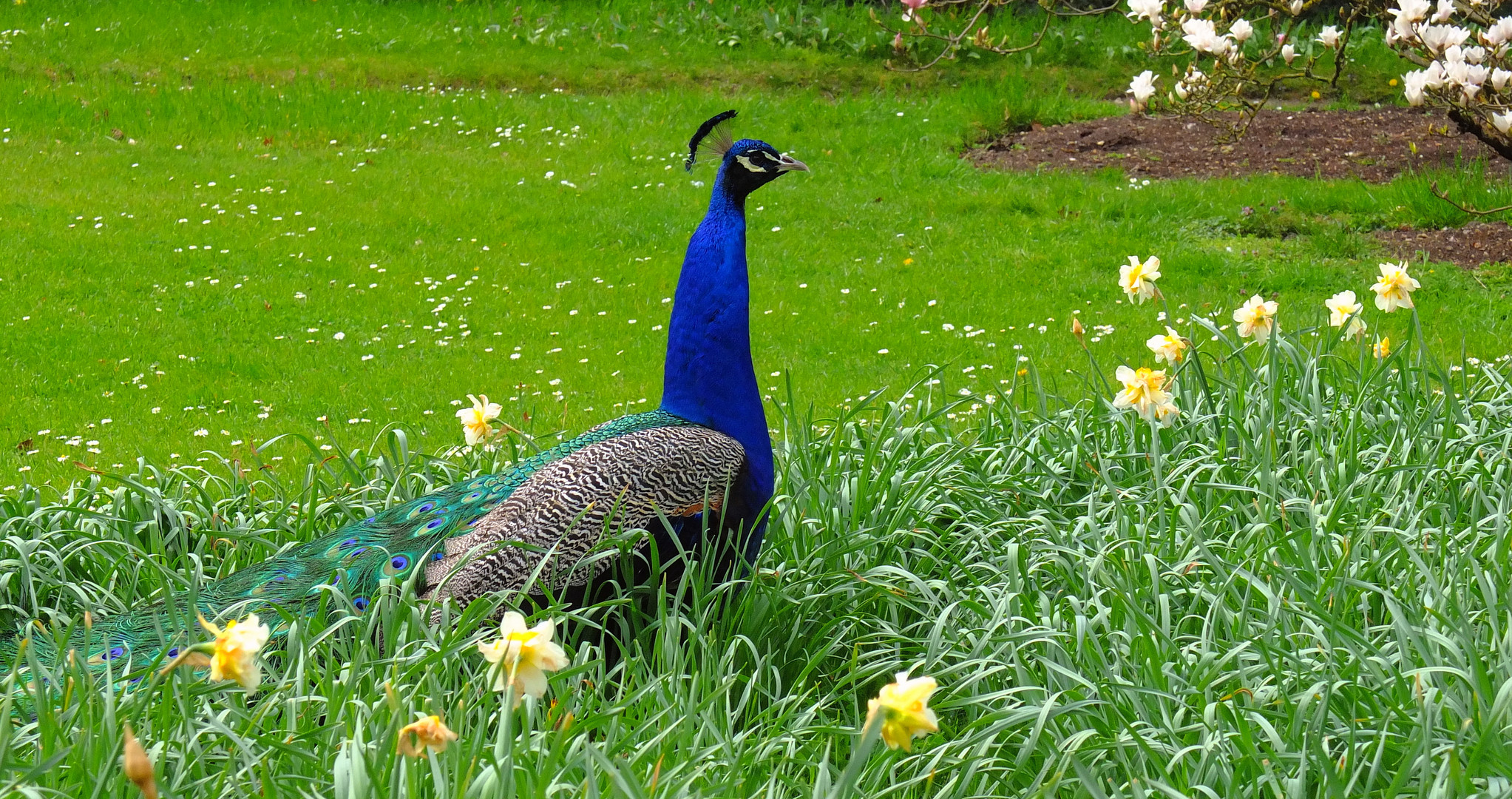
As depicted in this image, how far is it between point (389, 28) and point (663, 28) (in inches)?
90.8

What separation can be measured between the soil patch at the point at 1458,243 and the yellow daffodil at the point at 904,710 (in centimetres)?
591

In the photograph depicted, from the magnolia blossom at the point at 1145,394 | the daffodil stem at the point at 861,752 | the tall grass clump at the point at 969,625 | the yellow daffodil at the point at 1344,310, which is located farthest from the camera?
the yellow daffodil at the point at 1344,310

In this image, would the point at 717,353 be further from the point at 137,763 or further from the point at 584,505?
the point at 137,763

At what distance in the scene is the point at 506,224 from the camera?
817 centimetres

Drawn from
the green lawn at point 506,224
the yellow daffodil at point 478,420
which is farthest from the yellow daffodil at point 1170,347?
the yellow daffodil at point 478,420

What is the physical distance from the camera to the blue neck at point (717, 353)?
3.56 metres

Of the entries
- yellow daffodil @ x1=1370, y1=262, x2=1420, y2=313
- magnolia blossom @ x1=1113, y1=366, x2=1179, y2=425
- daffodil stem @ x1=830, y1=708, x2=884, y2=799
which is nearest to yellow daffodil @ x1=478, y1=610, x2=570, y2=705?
daffodil stem @ x1=830, y1=708, x2=884, y2=799

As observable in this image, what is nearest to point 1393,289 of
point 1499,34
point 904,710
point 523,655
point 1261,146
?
point 1499,34

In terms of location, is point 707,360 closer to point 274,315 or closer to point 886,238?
point 274,315

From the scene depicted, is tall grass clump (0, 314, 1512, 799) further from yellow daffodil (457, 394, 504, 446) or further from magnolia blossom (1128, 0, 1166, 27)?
magnolia blossom (1128, 0, 1166, 27)

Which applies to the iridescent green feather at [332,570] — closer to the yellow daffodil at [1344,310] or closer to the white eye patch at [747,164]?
the white eye patch at [747,164]

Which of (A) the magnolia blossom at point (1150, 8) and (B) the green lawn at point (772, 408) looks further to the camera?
(A) the magnolia blossom at point (1150, 8)

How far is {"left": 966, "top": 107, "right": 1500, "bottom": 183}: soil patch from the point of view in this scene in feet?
27.9

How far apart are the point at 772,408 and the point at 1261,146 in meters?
4.70
